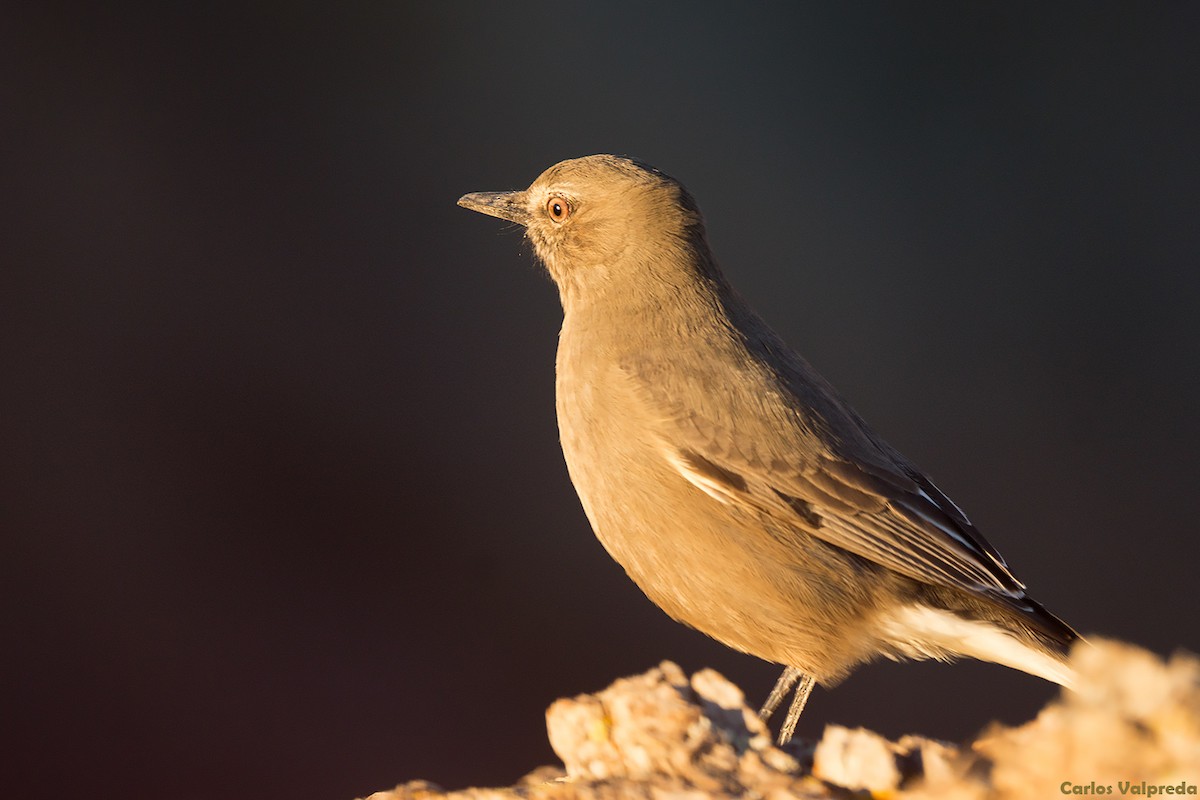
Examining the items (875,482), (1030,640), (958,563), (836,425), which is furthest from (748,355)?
(1030,640)

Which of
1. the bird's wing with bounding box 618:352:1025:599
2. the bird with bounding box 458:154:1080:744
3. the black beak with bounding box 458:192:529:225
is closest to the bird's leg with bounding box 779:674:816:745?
the bird with bounding box 458:154:1080:744

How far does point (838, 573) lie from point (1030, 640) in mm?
592

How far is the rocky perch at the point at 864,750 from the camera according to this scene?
1425 mm

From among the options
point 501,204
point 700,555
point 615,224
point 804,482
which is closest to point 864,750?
point 700,555

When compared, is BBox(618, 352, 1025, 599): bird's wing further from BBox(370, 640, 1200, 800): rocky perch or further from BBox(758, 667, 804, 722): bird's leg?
BBox(370, 640, 1200, 800): rocky perch

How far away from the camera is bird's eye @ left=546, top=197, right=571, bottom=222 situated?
382 centimetres

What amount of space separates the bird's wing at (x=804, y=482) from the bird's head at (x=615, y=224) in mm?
490

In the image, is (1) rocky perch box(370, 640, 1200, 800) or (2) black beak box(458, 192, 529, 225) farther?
(2) black beak box(458, 192, 529, 225)

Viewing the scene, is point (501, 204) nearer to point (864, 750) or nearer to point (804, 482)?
point (804, 482)

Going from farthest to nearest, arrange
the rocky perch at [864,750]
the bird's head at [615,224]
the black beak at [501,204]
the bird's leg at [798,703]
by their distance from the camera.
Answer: the black beak at [501,204] → the bird's head at [615,224] → the bird's leg at [798,703] → the rocky perch at [864,750]

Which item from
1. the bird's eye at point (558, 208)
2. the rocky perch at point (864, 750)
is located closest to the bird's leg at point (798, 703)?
the rocky perch at point (864, 750)

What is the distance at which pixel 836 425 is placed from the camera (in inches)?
134

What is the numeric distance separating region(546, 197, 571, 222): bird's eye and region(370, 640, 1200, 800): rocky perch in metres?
1.98

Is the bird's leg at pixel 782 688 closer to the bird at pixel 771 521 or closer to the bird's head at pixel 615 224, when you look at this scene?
the bird at pixel 771 521
